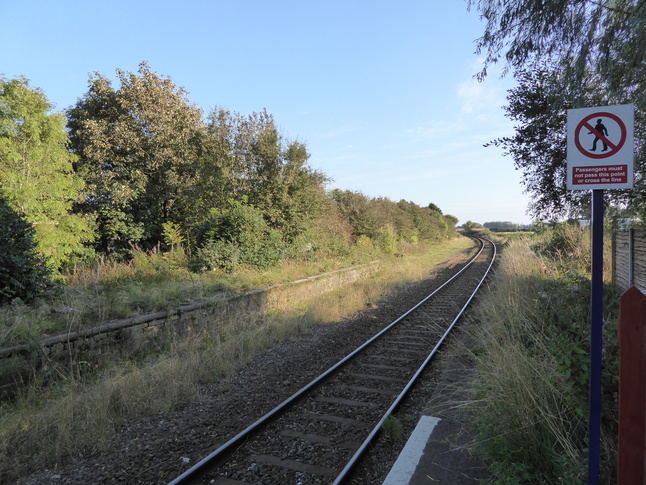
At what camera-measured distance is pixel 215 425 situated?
450cm

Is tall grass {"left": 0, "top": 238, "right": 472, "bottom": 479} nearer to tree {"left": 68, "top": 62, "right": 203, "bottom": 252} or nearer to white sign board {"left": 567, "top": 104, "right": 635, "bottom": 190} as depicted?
white sign board {"left": 567, "top": 104, "right": 635, "bottom": 190}

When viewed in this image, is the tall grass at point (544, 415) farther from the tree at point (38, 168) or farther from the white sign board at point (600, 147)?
the tree at point (38, 168)

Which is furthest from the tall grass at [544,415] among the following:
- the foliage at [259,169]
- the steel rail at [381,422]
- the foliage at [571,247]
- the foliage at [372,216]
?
the foliage at [372,216]

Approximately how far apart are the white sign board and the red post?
72 cm

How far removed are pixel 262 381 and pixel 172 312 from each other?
10.4ft

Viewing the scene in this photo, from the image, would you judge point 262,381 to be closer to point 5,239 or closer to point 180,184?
point 5,239

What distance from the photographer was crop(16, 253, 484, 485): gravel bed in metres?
3.60

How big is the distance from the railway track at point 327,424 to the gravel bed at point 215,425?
0.22 meters

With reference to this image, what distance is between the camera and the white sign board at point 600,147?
7.56 feet

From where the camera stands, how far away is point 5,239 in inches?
295

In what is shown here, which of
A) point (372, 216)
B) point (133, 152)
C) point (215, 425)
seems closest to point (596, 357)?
point (215, 425)

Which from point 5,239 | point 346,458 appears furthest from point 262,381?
point 5,239

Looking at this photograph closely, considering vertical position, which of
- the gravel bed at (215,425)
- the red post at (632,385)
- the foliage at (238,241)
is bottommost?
the gravel bed at (215,425)

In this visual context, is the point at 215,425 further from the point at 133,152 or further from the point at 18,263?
the point at 133,152
